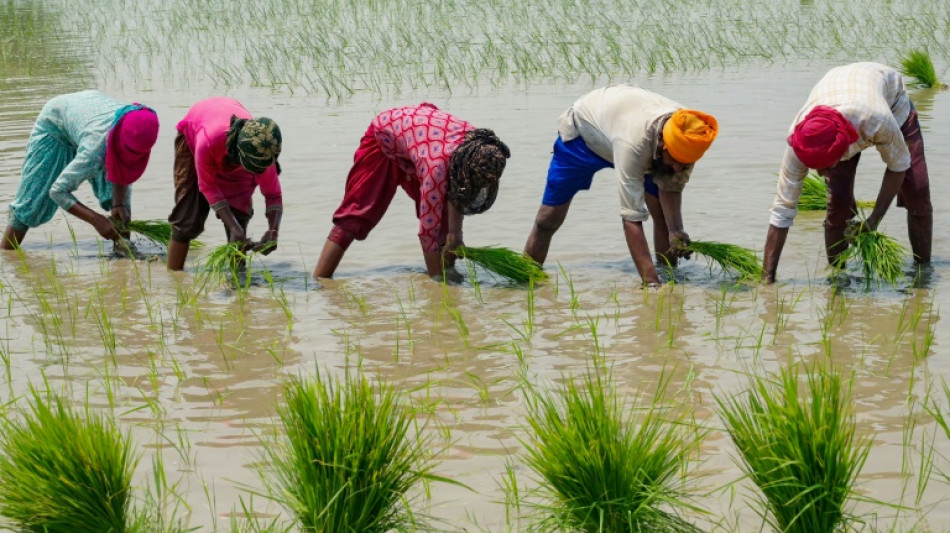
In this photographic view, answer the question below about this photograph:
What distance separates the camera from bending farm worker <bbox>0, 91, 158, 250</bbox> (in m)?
5.60

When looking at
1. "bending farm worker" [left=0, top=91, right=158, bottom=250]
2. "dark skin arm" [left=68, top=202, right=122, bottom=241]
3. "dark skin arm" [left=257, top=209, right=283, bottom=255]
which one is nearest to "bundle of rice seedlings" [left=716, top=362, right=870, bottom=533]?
"dark skin arm" [left=257, top=209, right=283, bottom=255]

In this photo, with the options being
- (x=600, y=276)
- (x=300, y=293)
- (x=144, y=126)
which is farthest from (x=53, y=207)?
(x=600, y=276)

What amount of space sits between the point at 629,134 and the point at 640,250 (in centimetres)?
51

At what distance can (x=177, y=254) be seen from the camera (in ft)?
18.8

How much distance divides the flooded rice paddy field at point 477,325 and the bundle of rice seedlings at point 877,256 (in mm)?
95

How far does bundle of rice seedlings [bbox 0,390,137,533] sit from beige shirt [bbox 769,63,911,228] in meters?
3.10

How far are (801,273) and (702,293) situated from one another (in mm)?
602

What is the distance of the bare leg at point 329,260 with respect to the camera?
18.1 feet

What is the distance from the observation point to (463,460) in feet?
10.9

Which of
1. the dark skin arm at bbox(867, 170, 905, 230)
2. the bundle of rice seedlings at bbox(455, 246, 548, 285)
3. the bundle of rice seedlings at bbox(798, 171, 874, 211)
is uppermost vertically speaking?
the dark skin arm at bbox(867, 170, 905, 230)

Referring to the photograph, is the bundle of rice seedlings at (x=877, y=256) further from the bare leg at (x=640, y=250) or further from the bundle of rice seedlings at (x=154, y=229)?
the bundle of rice seedlings at (x=154, y=229)

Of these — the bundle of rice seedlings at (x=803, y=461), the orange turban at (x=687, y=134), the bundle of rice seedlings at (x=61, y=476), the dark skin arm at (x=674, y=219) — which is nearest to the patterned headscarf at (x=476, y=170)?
the orange turban at (x=687, y=134)

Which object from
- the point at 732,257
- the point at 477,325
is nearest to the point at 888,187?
the point at 732,257

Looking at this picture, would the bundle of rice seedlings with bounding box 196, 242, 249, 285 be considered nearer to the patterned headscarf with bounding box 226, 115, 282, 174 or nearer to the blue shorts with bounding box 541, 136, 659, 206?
the patterned headscarf with bounding box 226, 115, 282, 174
